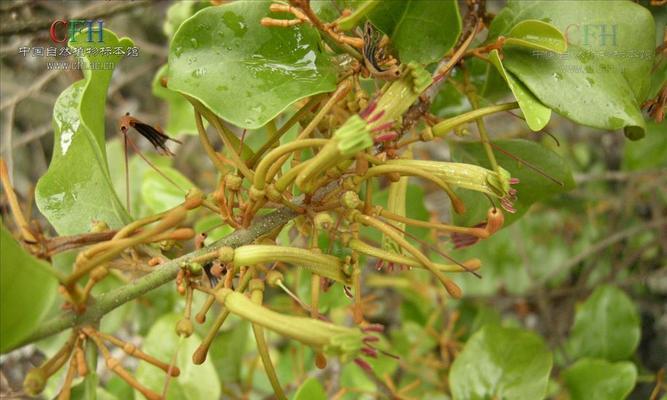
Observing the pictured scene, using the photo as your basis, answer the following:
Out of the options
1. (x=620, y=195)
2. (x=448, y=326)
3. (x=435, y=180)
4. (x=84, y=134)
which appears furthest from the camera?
(x=620, y=195)

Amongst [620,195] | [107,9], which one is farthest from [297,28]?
[620,195]

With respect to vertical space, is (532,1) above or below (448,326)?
above

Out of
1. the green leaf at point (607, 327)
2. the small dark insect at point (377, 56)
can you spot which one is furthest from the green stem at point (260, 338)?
the green leaf at point (607, 327)

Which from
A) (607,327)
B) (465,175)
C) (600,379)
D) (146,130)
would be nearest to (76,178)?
(146,130)

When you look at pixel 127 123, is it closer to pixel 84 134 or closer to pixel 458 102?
pixel 84 134

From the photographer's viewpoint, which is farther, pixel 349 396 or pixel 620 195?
pixel 620 195

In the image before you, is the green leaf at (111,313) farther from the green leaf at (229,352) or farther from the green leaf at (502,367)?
the green leaf at (502,367)

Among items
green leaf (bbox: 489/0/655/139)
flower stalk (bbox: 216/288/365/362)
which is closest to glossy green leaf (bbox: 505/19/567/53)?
green leaf (bbox: 489/0/655/139)

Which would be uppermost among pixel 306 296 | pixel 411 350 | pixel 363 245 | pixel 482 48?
pixel 482 48
